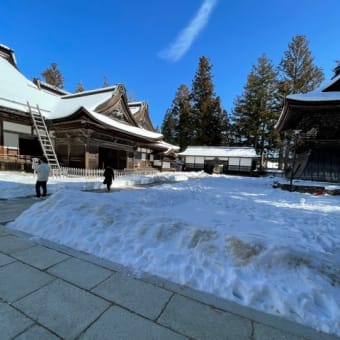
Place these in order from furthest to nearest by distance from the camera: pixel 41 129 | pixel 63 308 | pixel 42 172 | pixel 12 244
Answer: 1. pixel 41 129
2. pixel 42 172
3. pixel 12 244
4. pixel 63 308

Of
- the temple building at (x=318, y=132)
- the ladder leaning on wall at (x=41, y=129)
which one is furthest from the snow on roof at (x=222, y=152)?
the ladder leaning on wall at (x=41, y=129)

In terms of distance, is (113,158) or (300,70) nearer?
(113,158)

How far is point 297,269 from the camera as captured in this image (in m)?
2.16

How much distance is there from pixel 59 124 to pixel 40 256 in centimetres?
1069

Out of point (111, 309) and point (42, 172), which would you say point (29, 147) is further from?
point (111, 309)

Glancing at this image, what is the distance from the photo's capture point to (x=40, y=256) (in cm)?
266

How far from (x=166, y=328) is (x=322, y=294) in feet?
5.15

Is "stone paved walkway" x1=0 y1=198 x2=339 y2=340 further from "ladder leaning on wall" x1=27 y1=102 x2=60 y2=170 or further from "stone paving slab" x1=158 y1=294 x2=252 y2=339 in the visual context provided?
"ladder leaning on wall" x1=27 y1=102 x2=60 y2=170

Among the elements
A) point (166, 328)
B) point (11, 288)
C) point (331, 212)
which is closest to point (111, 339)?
point (166, 328)

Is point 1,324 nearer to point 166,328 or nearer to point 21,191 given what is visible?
point 166,328

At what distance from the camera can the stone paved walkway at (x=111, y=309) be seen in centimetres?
150

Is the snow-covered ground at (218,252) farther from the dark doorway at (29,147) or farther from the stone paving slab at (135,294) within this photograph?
the dark doorway at (29,147)

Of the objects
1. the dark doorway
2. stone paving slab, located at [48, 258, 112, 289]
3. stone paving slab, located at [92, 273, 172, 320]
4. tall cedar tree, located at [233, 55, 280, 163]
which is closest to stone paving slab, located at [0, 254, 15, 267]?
stone paving slab, located at [48, 258, 112, 289]

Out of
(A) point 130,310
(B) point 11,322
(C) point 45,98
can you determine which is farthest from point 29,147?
(A) point 130,310
